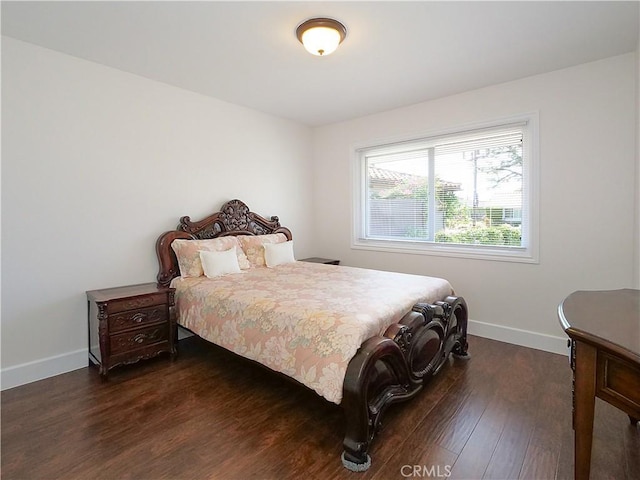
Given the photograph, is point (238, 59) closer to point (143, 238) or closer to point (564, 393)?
point (143, 238)

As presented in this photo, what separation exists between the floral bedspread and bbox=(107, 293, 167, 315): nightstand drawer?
198mm

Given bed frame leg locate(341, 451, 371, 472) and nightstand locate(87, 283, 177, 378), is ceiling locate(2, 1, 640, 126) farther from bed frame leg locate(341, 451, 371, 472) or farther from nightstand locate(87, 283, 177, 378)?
bed frame leg locate(341, 451, 371, 472)

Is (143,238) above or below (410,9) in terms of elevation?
below

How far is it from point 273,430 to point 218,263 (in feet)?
5.45

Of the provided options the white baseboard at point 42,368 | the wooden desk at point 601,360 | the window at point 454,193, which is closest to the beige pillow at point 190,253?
the white baseboard at point 42,368

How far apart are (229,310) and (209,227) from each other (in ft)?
4.60

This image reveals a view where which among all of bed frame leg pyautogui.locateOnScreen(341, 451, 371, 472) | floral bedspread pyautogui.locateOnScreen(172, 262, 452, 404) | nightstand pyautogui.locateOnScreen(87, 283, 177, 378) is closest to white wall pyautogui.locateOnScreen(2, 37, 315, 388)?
nightstand pyautogui.locateOnScreen(87, 283, 177, 378)

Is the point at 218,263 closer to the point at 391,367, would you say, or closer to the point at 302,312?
the point at 302,312

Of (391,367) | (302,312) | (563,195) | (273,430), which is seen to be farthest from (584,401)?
(563,195)

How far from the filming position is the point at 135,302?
8.45 ft

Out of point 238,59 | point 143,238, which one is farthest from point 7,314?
point 238,59

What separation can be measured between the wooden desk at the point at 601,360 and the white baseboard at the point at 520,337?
1804 mm

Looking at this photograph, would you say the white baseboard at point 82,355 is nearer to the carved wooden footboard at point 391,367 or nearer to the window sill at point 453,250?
the window sill at point 453,250

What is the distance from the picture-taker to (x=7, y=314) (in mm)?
2367
